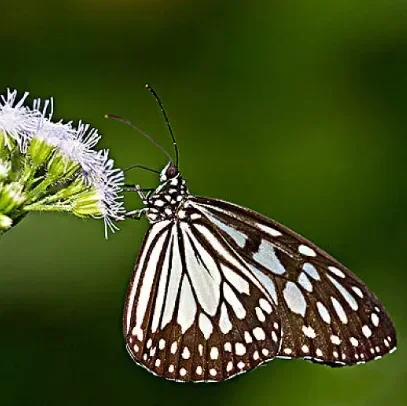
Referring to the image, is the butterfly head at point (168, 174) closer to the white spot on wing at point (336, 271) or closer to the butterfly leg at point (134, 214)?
the butterfly leg at point (134, 214)

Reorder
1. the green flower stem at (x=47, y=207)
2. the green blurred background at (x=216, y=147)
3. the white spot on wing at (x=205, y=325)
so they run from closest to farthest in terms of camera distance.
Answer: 1. the green flower stem at (x=47, y=207)
2. the white spot on wing at (x=205, y=325)
3. the green blurred background at (x=216, y=147)

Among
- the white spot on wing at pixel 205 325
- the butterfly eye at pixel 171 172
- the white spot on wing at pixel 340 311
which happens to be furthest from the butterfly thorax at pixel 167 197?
the white spot on wing at pixel 340 311

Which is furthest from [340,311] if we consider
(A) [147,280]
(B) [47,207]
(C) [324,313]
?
(B) [47,207]

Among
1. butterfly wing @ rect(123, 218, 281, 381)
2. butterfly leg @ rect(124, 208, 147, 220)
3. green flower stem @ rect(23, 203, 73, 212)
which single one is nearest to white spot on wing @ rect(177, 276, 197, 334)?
butterfly wing @ rect(123, 218, 281, 381)

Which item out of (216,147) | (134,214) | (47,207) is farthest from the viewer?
(216,147)

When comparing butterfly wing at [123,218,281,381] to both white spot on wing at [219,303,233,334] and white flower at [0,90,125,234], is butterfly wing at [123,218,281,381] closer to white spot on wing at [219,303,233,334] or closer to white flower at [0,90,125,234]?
white spot on wing at [219,303,233,334]

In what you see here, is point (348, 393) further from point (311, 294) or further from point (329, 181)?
point (311, 294)

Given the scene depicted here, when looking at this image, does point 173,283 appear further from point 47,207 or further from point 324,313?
point 47,207
